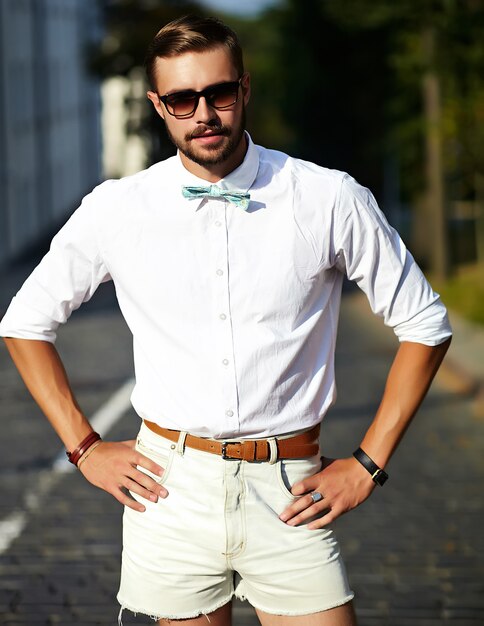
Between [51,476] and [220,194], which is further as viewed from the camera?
[51,476]

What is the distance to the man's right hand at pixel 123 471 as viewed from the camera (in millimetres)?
3367

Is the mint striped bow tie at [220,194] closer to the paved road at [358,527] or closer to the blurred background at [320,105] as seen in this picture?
the paved road at [358,527]

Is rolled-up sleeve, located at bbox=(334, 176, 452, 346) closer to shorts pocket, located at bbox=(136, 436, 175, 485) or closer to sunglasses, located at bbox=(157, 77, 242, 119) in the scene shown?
sunglasses, located at bbox=(157, 77, 242, 119)

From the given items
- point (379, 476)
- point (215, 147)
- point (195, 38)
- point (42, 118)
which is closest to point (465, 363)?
point (379, 476)

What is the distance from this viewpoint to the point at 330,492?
131 inches

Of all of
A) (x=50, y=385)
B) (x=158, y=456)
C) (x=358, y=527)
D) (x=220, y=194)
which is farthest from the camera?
(x=358, y=527)

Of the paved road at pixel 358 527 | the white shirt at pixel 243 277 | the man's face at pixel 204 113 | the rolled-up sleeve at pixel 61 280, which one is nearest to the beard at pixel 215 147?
the man's face at pixel 204 113

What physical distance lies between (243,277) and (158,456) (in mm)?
512

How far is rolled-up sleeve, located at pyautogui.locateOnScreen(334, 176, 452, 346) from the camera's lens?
3266mm

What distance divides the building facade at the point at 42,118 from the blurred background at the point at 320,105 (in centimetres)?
7

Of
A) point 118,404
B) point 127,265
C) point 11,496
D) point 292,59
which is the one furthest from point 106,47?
point 127,265

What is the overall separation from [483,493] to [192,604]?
523 cm

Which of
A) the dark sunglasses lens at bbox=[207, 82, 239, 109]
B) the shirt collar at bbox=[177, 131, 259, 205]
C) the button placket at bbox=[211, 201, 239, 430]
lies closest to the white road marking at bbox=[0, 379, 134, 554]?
the button placket at bbox=[211, 201, 239, 430]

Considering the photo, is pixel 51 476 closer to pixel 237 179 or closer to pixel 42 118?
pixel 237 179
